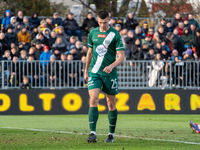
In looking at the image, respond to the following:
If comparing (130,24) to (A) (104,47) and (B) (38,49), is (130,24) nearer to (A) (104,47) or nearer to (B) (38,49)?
(B) (38,49)

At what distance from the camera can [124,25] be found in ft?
67.7

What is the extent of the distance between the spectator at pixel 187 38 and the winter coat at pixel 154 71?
421 centimetres

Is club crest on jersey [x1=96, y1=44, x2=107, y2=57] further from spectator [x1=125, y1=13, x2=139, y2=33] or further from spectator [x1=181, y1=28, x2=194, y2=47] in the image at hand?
spectator [x1=125, y1=13, x2=139, y2=33]

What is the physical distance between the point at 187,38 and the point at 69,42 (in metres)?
5.70

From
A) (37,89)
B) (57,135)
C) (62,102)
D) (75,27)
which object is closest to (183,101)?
(62,102)

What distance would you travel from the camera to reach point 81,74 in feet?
52.4

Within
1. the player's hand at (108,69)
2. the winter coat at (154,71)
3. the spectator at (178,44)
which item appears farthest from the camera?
the spectator at (178,44)

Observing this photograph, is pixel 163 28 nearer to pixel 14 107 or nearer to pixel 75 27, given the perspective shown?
pixel 75 27

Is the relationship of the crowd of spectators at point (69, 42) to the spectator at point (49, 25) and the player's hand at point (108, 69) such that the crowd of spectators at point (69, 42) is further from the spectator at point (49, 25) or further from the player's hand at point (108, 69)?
the player's hand at point (108, 69)

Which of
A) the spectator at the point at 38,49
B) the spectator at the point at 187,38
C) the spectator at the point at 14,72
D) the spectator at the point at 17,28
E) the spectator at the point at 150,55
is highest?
the spectator at the point at 17,28

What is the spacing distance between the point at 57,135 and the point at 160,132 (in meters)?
2.28

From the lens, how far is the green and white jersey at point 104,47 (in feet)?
23.8

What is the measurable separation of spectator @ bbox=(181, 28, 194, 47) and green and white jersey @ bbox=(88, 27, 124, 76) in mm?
12962

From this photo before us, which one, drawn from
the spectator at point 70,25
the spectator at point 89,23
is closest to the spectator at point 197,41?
the spectator at point 89,23
